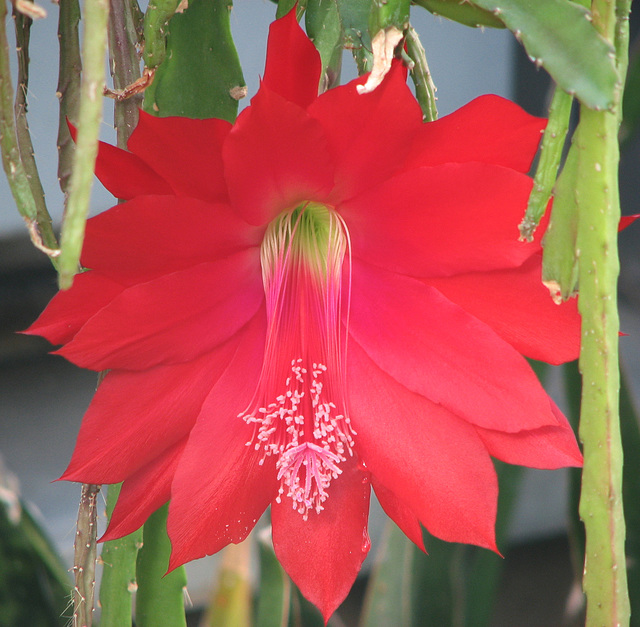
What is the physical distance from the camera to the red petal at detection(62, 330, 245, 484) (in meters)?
0.30

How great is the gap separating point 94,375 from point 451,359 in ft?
4.36

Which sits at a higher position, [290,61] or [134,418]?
[290,61]

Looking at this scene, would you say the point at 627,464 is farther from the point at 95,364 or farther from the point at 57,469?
the point at 57,469

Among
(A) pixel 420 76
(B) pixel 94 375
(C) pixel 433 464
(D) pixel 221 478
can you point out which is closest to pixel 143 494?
(D) pixel 221 478

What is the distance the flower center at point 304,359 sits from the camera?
336mm

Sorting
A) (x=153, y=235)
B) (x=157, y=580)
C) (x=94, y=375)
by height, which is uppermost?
(x=153, y=235)

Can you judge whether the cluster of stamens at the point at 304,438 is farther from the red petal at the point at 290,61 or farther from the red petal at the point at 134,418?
the red petal at the point at 290,61

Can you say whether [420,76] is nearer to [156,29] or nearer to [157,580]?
[156,29]

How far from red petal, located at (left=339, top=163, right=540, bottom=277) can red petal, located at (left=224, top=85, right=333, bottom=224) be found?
0.09 ft

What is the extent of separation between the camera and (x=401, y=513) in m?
0.33

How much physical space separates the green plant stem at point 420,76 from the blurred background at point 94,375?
2.89ft

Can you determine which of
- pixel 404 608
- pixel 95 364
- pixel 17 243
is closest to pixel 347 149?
pixel 95 364

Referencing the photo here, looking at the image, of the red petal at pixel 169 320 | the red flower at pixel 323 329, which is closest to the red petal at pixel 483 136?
the red flower at pixel 323 329

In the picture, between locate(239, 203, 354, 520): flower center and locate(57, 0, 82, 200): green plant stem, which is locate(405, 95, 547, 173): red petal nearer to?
locate(239, 203, 354, 520): flower center
